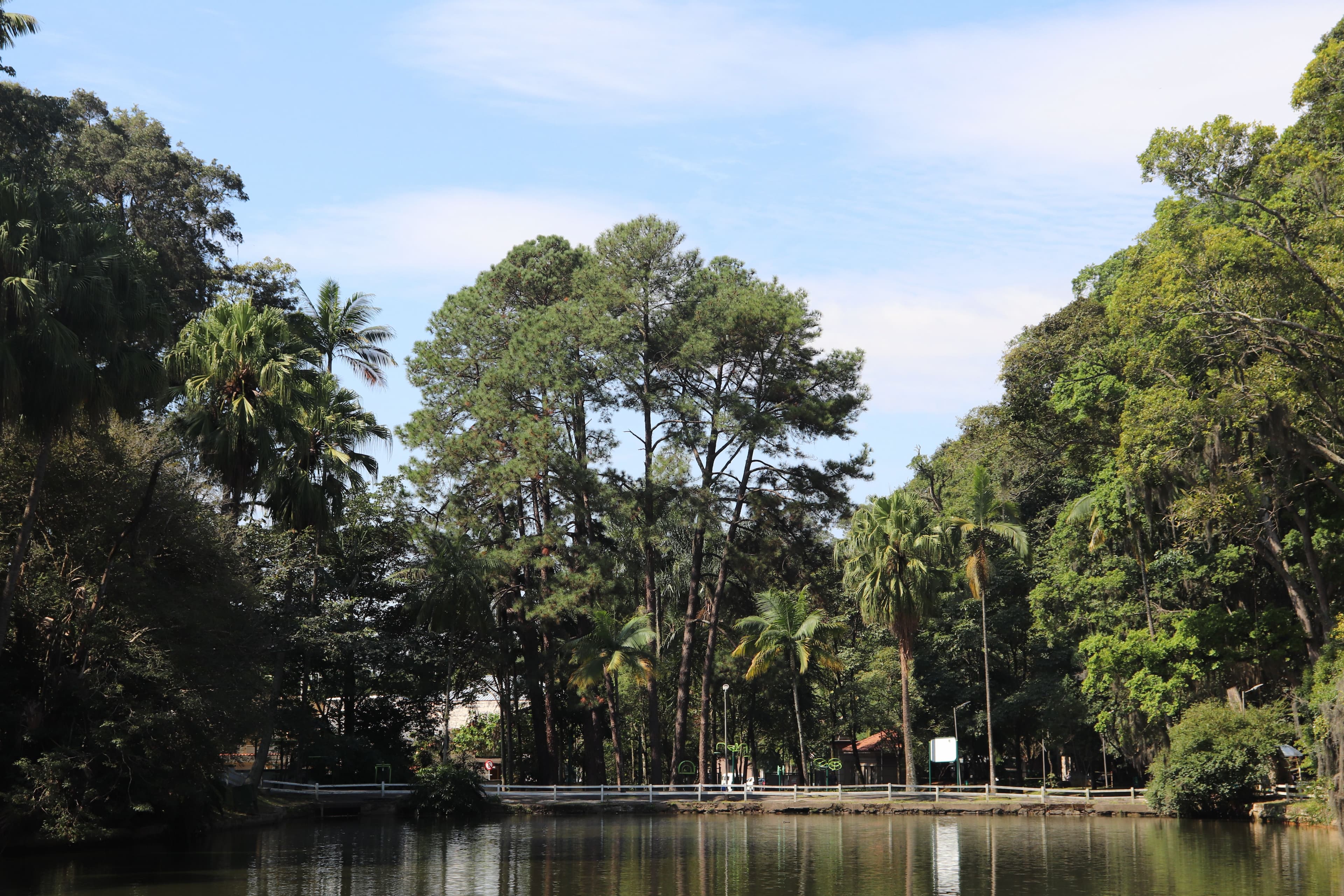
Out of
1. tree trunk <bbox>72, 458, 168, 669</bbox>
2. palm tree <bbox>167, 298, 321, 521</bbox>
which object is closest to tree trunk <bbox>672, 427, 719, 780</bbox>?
palm tree <bbox>167, 298, 321, 521</bbox>

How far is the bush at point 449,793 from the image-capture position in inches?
1613

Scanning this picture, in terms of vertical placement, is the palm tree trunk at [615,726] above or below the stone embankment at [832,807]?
above

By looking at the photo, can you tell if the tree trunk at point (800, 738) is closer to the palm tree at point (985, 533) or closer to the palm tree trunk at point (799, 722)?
the palm tree trunk at point (799, 722)

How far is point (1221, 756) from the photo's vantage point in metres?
33.1

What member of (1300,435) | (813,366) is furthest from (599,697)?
(1300,435)

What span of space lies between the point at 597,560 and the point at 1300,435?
86.5 feet

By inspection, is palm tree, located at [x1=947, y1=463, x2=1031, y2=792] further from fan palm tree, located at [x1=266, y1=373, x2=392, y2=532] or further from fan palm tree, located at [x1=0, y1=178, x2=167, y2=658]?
fan palm tree, located at [x1=0, y1=178, x2=167, y2=658]

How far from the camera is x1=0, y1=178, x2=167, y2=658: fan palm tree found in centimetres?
2256

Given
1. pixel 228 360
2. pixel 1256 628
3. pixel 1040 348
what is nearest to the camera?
pixel 228 360

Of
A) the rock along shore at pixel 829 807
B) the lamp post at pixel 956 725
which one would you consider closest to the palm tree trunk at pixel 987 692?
the lamp post at pixel 956 725

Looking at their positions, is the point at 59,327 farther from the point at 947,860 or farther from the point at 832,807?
the point at 832,807

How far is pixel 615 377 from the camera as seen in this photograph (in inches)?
1927

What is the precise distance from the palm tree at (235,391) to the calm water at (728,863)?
393 inches

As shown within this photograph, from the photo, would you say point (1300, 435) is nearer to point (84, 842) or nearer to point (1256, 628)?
point (1256, 628)
